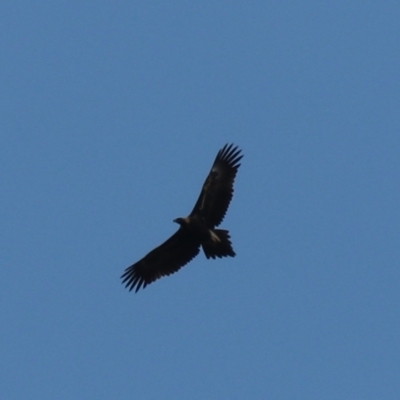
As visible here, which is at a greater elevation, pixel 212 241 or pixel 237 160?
pixel 237 160

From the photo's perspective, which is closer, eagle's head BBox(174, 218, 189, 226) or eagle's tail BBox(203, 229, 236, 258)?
eagle's tail BBox(203, 229, 236, 258)

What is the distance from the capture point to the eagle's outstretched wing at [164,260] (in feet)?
82.3

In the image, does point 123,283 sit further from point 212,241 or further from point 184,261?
point 212,241

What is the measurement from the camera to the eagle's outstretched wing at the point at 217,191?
79.8 feet

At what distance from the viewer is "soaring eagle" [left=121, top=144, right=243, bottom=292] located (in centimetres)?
2397

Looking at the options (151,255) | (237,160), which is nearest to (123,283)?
(151,255)

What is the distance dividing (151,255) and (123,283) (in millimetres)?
1288

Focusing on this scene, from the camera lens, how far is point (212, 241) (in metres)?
23.9

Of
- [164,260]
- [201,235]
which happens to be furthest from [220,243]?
[164,260]

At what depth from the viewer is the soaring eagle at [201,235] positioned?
24.0m

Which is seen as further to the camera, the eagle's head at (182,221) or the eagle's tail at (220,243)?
the eagle's head at (182,221)

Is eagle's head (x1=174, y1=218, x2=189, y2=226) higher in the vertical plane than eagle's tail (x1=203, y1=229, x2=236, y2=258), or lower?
higher

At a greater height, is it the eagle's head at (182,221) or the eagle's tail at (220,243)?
the eagle's head at (182,221)

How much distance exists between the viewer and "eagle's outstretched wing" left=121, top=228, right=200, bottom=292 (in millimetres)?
25094
